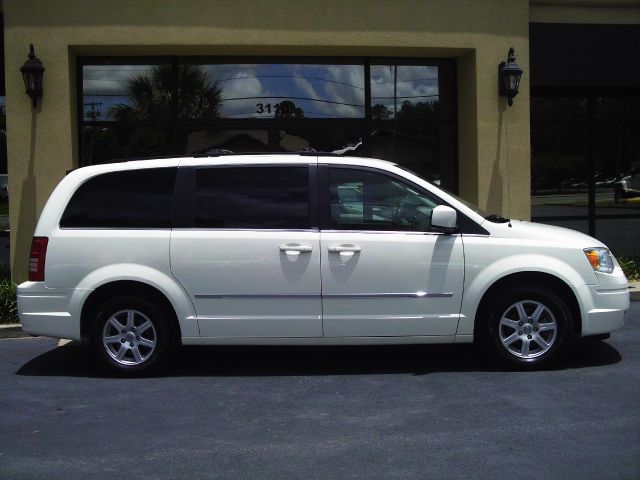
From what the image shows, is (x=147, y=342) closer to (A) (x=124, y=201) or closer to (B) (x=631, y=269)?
(A) (x=124, y=201)

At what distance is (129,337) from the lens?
6.96 metres

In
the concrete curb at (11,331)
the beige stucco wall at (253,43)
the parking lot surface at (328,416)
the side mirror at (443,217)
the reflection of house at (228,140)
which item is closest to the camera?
the parking lot surface at (328,416)

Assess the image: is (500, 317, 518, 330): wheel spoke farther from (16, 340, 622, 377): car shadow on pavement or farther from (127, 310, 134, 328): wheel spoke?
(127, 310, 134, 328): wheel spoke

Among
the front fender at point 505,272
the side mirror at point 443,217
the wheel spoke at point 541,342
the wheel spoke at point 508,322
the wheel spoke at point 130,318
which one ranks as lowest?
the wheel spoke at point 541,342

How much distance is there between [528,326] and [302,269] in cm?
194

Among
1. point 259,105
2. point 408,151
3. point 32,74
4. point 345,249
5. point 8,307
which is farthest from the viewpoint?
point 408,151

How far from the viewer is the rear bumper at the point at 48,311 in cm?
692

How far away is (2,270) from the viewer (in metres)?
11.4

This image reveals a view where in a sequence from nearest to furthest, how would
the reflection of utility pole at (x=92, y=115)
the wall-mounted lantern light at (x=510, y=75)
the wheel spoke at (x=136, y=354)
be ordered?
the wheel spoke at (x=136, y=354) → the wall-mounted lantern light at (x=510, y=75) → the reflection of utility pole at (x=92, y=115)

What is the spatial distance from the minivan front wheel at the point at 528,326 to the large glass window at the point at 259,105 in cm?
527

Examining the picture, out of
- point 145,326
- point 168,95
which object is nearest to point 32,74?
point 168,95

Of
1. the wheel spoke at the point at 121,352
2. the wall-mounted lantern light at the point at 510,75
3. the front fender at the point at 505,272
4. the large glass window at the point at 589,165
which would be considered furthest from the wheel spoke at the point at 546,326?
the large glass window at the point at 589,165

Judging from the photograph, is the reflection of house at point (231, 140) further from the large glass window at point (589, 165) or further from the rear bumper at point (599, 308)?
the rear bumper at point (599, 308)

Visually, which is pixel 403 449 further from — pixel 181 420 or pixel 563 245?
pixel 563 245
